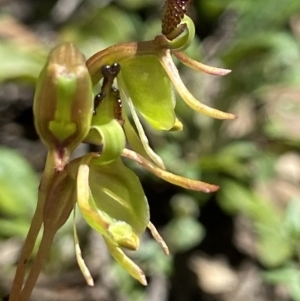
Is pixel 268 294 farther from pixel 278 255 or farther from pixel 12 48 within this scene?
pixel 12 48

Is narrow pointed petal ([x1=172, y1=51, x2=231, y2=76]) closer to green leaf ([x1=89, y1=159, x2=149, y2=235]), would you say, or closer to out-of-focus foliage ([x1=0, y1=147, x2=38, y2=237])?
green leaf ([x1=89, y1=159, x2=149, y2=235])

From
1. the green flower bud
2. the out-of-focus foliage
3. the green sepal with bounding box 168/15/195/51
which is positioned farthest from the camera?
the out-of-focus foliage

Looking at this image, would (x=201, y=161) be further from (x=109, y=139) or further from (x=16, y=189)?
(x=109, y=139)

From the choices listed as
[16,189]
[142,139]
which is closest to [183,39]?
[142,139]

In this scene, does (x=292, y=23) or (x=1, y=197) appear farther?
(x=292, y=23)

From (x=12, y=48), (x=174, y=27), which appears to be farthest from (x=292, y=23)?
(x=174, y=27)

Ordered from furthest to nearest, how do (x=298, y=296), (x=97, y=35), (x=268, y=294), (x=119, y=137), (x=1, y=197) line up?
(x=97, y=35) → (x=268, y=294) → (x=1, y=197) → (x=298, y=296) → (x=119, y=137)

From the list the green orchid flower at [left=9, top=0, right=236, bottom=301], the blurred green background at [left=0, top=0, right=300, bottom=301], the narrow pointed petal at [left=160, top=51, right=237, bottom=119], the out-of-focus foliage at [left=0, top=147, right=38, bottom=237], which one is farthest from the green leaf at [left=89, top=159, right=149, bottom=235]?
the out-of-focus foliage at [left=0, top=147, right=38, bottom=237]
